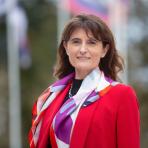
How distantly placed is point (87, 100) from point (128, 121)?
0.98 feet

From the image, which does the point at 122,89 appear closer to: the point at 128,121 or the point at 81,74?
the point at 128,121

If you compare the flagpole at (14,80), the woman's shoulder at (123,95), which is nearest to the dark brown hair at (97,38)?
the woman's shoulder at (123,95)

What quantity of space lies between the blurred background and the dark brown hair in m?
20.1

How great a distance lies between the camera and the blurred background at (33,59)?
27945mm

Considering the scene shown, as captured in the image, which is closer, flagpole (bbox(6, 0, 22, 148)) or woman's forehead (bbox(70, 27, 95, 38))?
woman's forehead (bbox(70, 27, 95, 38))

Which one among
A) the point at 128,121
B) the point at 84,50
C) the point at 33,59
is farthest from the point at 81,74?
the point at 33,59

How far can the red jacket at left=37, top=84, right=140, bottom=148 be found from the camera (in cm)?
488

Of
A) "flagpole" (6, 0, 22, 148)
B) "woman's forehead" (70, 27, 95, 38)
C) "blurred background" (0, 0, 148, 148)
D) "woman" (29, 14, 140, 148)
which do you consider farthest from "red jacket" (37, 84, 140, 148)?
"flagpole" (6, 0, 22, 148)

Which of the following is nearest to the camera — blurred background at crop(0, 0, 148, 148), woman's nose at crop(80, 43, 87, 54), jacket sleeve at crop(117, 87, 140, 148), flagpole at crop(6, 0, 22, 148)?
jacket sleeve at crop(117, 87, 140, 148)

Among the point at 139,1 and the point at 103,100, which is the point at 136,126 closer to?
the point at 103,100

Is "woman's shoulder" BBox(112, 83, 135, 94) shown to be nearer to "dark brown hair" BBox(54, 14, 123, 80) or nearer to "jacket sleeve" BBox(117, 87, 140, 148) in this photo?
"jacket sleeve" BBox(117, 87, 140, 148)

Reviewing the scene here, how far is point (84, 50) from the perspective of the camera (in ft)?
16.5

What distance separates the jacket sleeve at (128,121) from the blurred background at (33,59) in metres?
20.6

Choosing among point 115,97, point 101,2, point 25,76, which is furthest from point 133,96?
point 25,76
